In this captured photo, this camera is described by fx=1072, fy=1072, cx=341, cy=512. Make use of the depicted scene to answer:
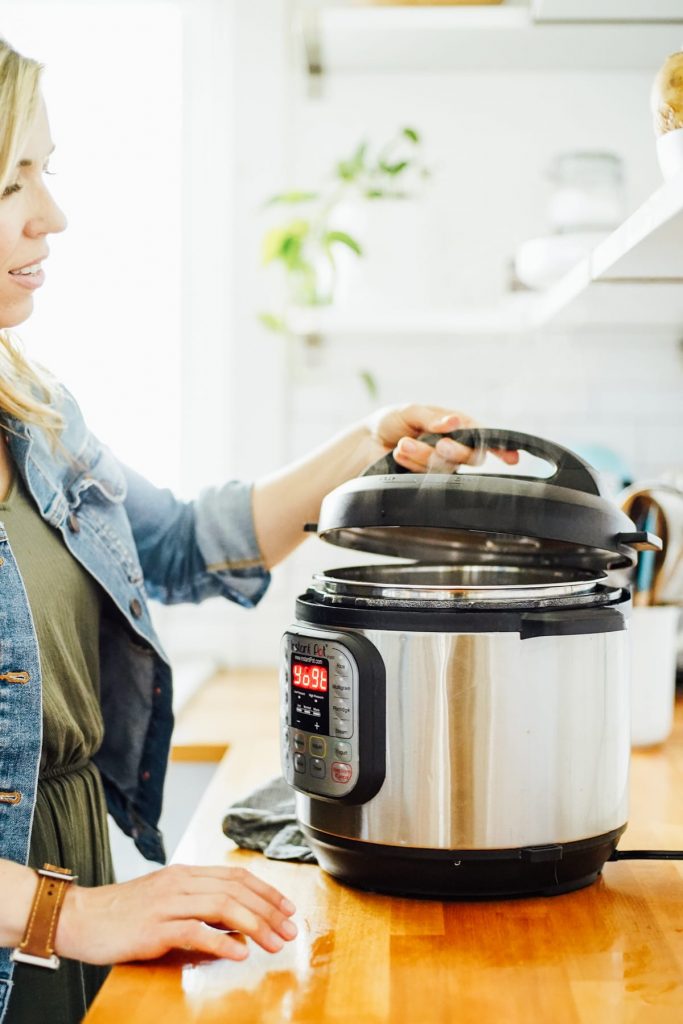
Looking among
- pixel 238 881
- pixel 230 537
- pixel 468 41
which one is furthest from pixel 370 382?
pixel 238 881

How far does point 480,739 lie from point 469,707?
0.09 feet

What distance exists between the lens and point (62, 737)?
105 cm

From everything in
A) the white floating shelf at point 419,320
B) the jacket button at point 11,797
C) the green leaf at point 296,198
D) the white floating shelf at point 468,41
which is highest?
the white floating shelf at point 468,41

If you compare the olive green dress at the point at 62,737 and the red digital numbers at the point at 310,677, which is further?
the olive green dress at the point at 62,737

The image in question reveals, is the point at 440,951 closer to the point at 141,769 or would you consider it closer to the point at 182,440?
the point at 141,769

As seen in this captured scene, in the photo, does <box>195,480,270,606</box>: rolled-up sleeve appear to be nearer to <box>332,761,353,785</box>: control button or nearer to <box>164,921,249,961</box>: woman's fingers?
<box>332,761,353,785</box>: control button

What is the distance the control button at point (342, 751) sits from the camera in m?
0.83

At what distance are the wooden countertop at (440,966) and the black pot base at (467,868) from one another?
0.04ft

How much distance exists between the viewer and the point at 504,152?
2.03 m

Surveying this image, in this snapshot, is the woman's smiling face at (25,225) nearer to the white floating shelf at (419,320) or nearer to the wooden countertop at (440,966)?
the wooden countertop at (440,966)

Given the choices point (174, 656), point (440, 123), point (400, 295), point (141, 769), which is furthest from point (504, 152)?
point (141, 769)

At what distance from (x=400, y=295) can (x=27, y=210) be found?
983 millimetres

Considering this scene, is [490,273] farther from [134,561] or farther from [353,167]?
[134,561]

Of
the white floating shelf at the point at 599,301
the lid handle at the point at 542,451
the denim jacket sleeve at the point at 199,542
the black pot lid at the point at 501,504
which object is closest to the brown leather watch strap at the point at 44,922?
the black pot lid at the point at 501,504
